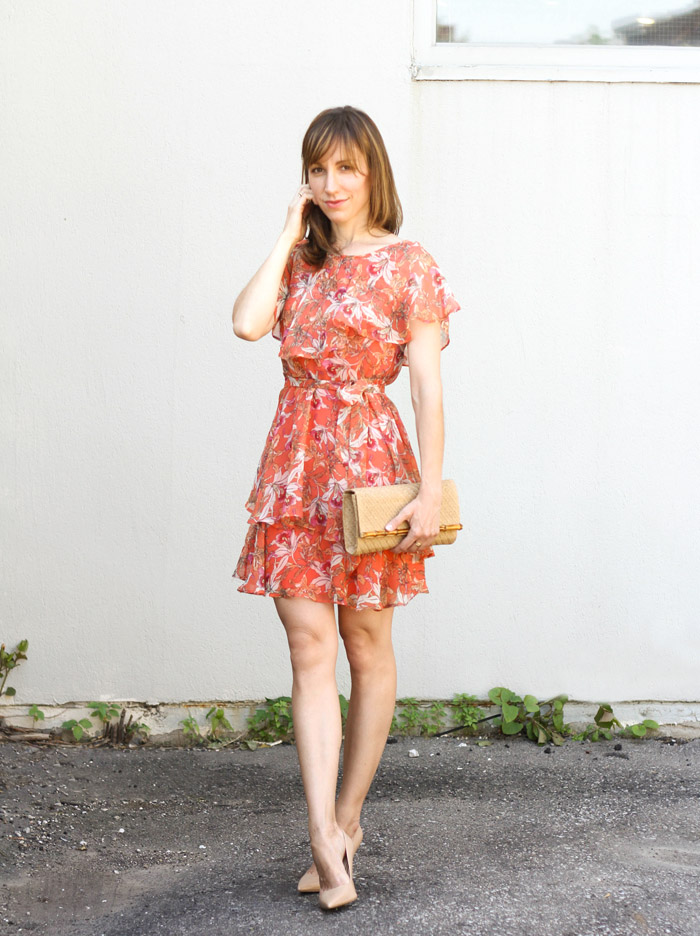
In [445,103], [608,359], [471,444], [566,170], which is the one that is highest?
[445,103]

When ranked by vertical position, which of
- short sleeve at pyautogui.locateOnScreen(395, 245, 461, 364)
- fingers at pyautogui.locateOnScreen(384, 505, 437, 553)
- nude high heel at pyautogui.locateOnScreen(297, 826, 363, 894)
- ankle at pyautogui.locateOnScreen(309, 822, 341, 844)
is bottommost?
→ nude high heel at pyautogui.locateOnScreen(297, 826, 363, 894)

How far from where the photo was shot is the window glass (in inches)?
162

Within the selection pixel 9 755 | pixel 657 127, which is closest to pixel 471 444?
pixel 657 127

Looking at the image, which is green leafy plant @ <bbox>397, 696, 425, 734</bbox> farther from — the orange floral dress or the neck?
the neck

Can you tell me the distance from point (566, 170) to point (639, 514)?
136 centimetres

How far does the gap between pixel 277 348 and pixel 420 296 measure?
1.51m

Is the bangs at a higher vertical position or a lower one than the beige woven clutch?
higher

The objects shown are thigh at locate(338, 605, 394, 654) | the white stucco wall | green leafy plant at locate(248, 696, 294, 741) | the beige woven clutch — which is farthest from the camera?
green leafy plant at locate(248, 696, 294, 741)

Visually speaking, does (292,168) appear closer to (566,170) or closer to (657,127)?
(566,170)

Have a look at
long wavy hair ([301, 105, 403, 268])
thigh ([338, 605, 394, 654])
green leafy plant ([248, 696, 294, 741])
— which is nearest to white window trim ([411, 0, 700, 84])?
long wavy hair ([301, 105, 403, 268])

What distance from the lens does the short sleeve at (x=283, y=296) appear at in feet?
9.31

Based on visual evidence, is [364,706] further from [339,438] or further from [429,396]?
[429,396]

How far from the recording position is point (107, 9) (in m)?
4.00

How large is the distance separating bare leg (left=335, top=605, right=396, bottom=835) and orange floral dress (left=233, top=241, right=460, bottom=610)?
0.13 meters
